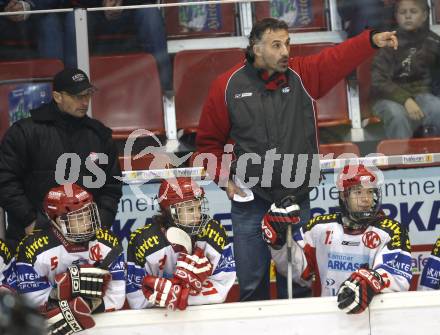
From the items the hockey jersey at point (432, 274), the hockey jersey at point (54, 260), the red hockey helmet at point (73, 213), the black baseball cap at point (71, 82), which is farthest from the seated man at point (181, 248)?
the hockey jersey at point (432, 274)

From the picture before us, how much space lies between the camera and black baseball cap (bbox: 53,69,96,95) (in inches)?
180

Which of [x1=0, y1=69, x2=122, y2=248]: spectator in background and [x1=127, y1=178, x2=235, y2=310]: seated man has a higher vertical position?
[x1=0, y1=69, x2=122, y2=248]: spectator in background

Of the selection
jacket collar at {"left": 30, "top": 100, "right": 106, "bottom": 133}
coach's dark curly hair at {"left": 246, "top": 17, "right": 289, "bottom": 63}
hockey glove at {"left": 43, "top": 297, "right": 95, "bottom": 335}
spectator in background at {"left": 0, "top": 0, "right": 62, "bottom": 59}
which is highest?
spectator in background at {"left": 0, "top": 0, "right": 62, "bottom": 59}

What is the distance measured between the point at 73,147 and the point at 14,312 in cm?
257

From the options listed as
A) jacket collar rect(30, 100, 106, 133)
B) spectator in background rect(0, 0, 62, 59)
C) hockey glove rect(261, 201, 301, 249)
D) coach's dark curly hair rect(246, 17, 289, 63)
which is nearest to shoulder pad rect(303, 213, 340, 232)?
hockey glove rect(261, 201, 301, 249)

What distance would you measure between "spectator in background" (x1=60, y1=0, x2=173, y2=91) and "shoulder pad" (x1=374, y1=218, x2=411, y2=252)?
1440mm

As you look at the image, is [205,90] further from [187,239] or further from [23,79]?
[187,239]

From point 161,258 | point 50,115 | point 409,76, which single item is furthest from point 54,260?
point 409,76

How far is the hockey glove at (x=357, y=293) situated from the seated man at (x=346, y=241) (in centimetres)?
25

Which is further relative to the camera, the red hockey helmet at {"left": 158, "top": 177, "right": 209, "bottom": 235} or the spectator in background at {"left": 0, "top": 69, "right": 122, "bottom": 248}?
the spectator in background at {"left": 0, "top": 69, "right": 122, "bottom": 248}

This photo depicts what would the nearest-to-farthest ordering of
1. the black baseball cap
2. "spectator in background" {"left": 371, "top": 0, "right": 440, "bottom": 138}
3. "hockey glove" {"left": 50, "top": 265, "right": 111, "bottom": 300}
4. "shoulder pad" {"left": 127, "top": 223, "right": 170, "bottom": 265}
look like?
"hockey glove" {"left": 50, "top": 265, "right": 111, "bottom": 300}
"shoulder pad" {"left": 127, "top": 223, "right": 170, "bottom": 265}
the black baseball cap
"spectator in background" {"left": 371, "top": 0, "right": 440, "bottom": 138}

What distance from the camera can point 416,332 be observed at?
12.5 ft

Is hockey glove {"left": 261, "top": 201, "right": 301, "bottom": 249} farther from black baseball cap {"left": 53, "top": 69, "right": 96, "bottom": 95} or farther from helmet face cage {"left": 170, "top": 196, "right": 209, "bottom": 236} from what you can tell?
black baseball cap {"left": 53, "top": 69, "right": 96, "bottom": 95}

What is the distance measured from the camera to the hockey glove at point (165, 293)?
384cm
